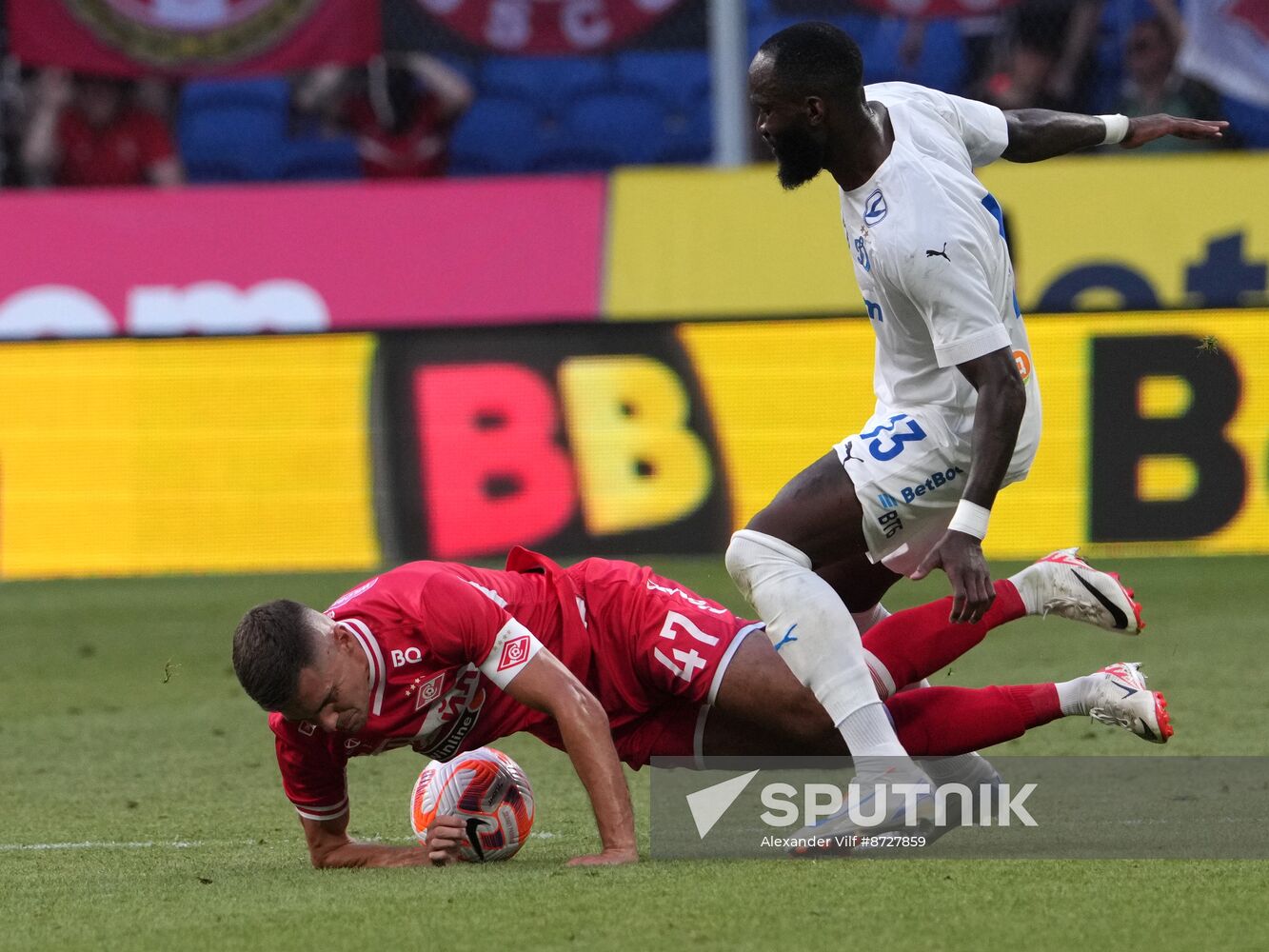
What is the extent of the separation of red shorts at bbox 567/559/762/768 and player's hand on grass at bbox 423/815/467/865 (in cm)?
50

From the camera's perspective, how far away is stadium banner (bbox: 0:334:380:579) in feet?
36.7

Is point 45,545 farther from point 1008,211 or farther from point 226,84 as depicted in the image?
point 1008,211

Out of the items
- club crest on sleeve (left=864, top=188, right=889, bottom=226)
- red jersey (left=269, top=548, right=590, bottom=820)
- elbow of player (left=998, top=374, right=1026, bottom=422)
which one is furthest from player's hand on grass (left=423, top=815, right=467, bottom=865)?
club crest on sleeve (left=864, top=188, right=889, bottom=226)

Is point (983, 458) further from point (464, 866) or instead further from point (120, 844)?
point (120, 844)

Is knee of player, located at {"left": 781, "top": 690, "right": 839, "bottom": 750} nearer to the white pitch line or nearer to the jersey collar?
the jersey collar

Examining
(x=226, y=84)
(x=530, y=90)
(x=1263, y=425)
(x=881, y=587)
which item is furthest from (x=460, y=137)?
(x=881, y=587)

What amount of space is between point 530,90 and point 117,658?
654cm

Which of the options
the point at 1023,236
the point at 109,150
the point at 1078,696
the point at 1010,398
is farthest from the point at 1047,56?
the point at 1010,398

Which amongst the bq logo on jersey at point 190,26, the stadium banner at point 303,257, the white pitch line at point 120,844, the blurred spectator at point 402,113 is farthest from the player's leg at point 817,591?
the blurred spectator at point 402,113

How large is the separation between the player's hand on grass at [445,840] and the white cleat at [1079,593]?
57.3 inches

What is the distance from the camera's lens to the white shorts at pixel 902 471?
4836mm

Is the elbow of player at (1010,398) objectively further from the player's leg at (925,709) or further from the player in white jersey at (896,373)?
the player's leg at (925,709)

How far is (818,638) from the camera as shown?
15.7ft

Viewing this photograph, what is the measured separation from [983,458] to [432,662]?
1.29 metres
